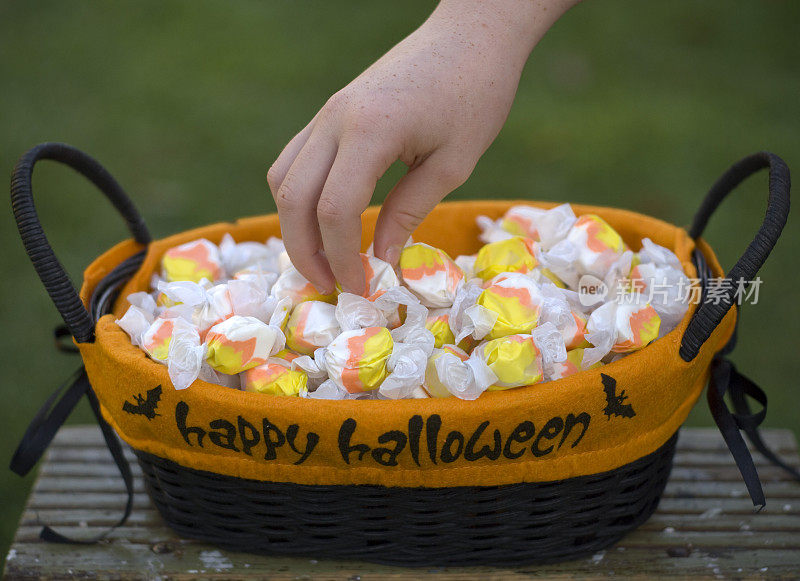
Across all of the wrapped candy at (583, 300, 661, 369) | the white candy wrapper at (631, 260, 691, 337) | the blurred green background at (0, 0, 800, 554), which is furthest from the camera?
the blurred green background at (0, 0, 800, 554)

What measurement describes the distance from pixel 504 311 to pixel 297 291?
0.98 feet

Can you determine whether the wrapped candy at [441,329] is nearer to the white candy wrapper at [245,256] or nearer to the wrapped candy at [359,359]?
the wrapped candy at [359,359]

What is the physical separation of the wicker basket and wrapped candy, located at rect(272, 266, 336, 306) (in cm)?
22

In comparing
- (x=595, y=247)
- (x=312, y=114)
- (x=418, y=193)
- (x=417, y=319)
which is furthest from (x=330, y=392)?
(x=312, y=114)

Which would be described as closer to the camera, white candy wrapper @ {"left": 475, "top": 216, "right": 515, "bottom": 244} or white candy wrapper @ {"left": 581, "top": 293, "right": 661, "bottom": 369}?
white candy wrapper @ {"left": 581, "top": 293, "right": 661, "bottom": 369}

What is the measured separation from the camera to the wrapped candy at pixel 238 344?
0.97 metres

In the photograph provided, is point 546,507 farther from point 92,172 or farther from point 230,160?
point 230,160

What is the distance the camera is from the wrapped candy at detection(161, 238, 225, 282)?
1231 millimetres

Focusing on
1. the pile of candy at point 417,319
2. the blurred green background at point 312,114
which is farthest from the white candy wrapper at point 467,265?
the blurred green background at point 312,114

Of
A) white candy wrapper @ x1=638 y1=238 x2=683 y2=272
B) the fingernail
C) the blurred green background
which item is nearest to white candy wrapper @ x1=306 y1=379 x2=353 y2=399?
the fingernail

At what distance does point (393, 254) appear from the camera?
1.10 metres

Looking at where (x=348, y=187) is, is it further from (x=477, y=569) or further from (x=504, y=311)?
(x=477, y=569)

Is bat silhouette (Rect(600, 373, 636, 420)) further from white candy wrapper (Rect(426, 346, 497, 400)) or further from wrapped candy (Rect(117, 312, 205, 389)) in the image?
wrapped candy (Rect(117, 312, 205, 389))

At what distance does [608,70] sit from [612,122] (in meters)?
0.51
